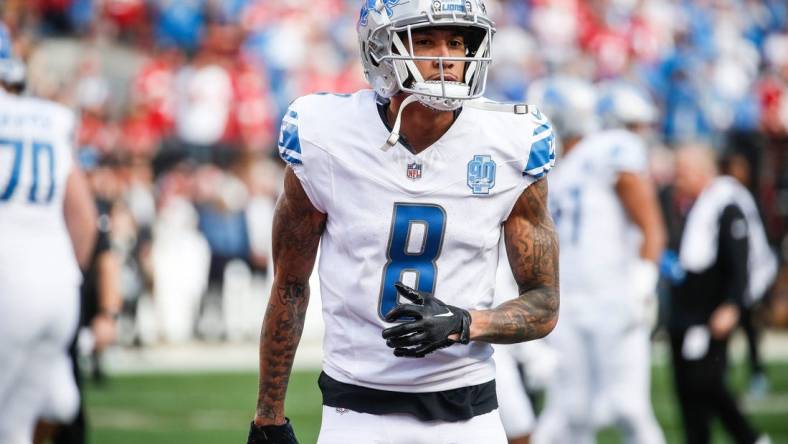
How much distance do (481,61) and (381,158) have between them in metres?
0.37

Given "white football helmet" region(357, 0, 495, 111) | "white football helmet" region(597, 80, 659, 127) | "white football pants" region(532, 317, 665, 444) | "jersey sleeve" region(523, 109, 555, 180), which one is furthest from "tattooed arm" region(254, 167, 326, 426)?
"white football helmet" region(597, 80, 659, 127)

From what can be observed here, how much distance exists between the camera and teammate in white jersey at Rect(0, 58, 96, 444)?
5.05 metres

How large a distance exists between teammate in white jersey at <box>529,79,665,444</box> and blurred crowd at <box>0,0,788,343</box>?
16.0ft

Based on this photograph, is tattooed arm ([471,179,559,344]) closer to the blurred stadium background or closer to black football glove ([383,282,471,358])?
black football glove ([383,282,471,358])

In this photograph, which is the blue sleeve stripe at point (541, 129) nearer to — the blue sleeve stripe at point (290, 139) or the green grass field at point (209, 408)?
the blue sleeve stripe at point (290, 139)

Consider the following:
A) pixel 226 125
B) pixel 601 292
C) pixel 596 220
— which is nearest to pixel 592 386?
pixel 601 292

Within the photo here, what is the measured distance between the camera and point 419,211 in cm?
343

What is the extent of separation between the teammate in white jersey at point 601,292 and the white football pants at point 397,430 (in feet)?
10.5

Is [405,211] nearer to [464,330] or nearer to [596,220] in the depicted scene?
[464,330]

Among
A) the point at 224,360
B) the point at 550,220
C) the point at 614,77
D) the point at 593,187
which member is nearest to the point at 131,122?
the point at 224,360

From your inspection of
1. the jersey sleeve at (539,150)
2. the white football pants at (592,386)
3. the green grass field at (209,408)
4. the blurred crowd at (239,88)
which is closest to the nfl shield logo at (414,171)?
the jersey sleeve at (539,150)

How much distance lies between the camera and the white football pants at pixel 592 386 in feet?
21.6

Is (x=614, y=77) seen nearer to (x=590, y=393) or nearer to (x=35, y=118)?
(x=590, y=393)

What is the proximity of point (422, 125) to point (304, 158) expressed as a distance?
32 cm
